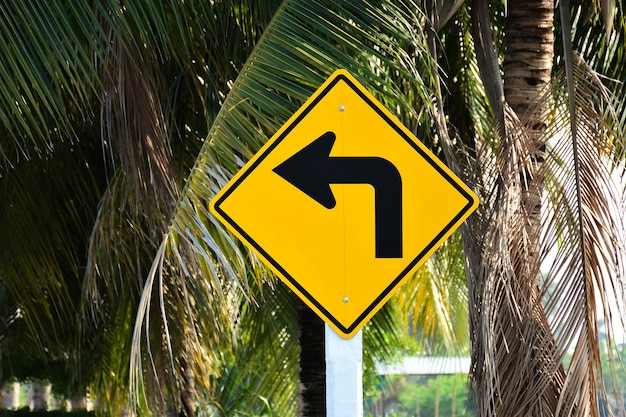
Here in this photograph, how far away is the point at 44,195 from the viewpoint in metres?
7.76

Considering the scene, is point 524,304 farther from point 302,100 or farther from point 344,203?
point 344,203

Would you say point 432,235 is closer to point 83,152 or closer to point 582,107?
point 582,107

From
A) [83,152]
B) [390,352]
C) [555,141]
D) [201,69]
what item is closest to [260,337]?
[390,352]

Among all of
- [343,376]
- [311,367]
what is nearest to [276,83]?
[343,376]

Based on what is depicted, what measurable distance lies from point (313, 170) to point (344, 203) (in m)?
0.15

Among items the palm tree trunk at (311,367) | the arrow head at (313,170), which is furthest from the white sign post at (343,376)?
the palm tree trunk at (311,367)

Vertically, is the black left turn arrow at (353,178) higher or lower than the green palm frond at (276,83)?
lower

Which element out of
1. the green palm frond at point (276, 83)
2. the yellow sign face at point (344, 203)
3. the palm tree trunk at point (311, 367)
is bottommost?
the palm tree trunk at point (311, 367)

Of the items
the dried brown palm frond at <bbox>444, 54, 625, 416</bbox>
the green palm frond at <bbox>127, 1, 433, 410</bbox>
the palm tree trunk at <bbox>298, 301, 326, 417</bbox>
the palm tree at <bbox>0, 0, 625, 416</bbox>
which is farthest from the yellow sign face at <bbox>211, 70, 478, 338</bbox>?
the palm tree trunk at <bbox>298, 301, 326, 417</bbox>

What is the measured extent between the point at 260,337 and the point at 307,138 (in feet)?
27.0

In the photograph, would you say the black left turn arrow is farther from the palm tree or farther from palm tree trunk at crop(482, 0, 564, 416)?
palm tree trunk at crop(482, 0, 564, 416)

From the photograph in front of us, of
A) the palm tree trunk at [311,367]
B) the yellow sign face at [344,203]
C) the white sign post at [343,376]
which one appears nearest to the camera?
the white sign post at [343,376]

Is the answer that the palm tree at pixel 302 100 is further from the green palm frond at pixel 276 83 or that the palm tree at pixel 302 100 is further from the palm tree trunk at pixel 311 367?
the palm tree trunk at pixel 311 367

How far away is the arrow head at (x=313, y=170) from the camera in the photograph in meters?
3.21
